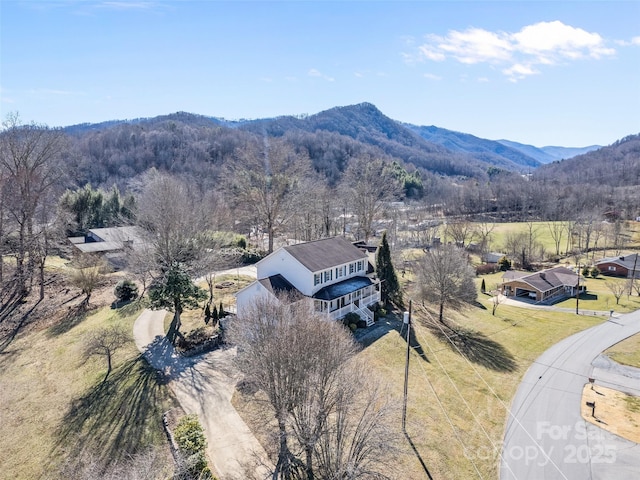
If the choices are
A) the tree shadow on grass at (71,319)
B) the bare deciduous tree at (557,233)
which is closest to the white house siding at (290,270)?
the tree shadow on grass at (71,319)

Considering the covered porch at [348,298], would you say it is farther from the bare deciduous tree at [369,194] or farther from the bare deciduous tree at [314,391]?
the bare deciduous tree at [369,194]

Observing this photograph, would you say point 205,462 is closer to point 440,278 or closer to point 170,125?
point 440,278

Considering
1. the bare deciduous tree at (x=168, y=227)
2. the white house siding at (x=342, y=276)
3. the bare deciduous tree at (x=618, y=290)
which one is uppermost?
the bare deciduous tree at (x=168, y=227)

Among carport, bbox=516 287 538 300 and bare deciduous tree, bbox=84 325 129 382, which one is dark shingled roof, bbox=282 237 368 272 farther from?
carport, bbox=516 287 538 300

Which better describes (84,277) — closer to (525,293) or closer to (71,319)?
(71,319)

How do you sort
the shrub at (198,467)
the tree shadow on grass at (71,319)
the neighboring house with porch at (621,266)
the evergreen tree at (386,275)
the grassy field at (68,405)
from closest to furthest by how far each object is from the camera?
the shrub at (198,467) → the grassy field at (68,405) → the tree shadow on grass at (71,319) → the evergreen tree at (386,275) → the neighboring house with porch at (621,266)

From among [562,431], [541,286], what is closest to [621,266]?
[541,286]
